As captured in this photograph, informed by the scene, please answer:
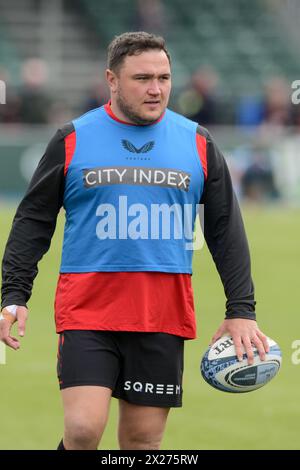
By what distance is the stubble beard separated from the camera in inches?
223

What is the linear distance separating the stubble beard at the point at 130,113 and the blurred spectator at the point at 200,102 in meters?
20.2

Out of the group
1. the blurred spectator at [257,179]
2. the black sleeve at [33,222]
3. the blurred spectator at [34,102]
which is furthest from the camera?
the blurred spectator at [34,102]

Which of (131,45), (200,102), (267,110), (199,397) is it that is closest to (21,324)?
(131,45)

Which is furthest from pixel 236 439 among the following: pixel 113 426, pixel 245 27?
pixel 245 27

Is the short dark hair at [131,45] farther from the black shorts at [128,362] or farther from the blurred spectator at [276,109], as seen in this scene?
the blurred spectator at [276,109]

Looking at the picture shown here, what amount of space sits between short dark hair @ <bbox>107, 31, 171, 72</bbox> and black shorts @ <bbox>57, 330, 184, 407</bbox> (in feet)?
4.28

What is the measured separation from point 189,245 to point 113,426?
280cm

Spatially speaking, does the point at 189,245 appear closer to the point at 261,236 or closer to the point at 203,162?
the point at 203,162

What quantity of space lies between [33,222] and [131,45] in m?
0.97

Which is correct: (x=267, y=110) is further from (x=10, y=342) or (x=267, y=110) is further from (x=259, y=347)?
(x=10, y=342)

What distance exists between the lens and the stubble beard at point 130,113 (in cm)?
567

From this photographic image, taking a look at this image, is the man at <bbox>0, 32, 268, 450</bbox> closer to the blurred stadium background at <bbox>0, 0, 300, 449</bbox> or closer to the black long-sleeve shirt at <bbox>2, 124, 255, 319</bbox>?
the black long-sleeve shirt at <bbox>2, 124, 255, 319</bbox>

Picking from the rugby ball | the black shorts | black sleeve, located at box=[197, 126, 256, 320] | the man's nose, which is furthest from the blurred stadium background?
the man's nose

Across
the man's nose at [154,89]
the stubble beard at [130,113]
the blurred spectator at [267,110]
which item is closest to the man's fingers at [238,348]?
the stubble beard at [130,113]
